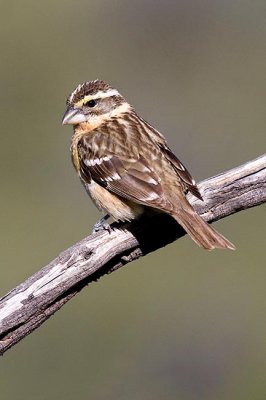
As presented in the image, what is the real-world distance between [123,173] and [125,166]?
8 cm

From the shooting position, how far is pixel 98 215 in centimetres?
1741

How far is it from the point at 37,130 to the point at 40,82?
4.69 feet

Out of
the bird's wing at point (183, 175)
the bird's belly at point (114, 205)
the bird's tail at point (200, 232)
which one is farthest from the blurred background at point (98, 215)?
the bird's tail at point (200, 232)

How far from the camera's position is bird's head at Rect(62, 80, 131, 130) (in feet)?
34.4

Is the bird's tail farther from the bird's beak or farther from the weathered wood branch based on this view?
the bird's beak

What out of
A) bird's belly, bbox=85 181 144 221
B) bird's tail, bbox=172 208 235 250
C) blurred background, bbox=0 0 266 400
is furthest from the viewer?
blurred background, bbox=0 0 266 400

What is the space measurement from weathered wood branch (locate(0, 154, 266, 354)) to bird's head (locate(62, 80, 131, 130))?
3.85ft

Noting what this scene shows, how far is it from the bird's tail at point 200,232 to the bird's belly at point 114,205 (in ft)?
1.66

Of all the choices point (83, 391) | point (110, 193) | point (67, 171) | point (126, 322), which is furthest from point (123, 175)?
point (67, 171)

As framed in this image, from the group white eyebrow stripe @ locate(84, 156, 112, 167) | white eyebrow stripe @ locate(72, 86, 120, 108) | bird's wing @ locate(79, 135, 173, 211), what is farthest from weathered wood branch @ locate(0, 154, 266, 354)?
white eyebrow stripe @ locate(72, 86, 120, 108)

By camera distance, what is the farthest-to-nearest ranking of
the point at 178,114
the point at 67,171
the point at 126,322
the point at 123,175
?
the point at 178,114 → the point at 67,171 → the point at 126,322 → the point at 123,175

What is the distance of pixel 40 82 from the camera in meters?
20.6

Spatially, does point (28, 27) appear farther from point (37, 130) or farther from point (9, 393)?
point (9, 393)

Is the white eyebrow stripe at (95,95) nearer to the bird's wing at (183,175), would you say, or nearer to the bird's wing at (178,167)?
the bird's wing at (178,167)
